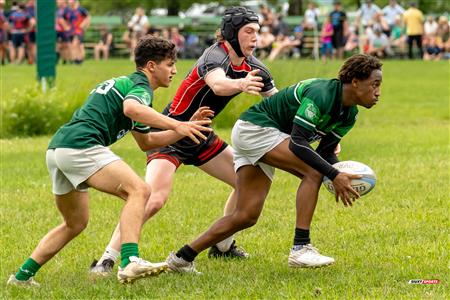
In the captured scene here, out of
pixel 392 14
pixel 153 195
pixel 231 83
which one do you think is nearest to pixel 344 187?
pixel 231 83

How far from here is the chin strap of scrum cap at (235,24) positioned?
26.8 feet

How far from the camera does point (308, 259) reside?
298 inches

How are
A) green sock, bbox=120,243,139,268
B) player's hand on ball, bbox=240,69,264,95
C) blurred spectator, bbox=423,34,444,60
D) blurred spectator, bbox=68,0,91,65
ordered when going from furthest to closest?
blurred spectator, bbox=423,34,444,60
blurred spectator, bbox=68,0,91,65
player's hand on ball, bbox=240,69,264,95
green sock, bbox=120,243,139,268

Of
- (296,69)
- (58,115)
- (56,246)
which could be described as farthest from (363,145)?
(56,246)

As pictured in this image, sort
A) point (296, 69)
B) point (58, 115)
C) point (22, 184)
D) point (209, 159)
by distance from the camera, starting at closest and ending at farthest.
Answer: point (209, 159)
point (22, 184)
point (58, 115)
point (296, 69)

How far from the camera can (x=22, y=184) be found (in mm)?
12602

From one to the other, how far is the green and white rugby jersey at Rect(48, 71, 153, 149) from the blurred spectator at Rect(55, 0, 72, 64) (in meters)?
27.3

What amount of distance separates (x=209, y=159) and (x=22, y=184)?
465cm

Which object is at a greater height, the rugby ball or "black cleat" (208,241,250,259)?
the rugby ball

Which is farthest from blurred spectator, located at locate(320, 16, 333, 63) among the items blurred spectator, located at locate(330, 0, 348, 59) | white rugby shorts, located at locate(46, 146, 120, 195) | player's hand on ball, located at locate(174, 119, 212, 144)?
white rugby shorts, located at locate(46, 146, 120, 195)

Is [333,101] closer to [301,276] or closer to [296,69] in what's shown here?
[301,276]

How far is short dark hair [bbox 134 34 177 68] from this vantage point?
24.0 feet

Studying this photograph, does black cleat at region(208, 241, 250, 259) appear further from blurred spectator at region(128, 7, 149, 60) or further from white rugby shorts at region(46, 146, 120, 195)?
blurred spectator at region(128, 7, 149, 60)

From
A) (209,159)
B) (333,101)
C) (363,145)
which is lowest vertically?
(363,145)
